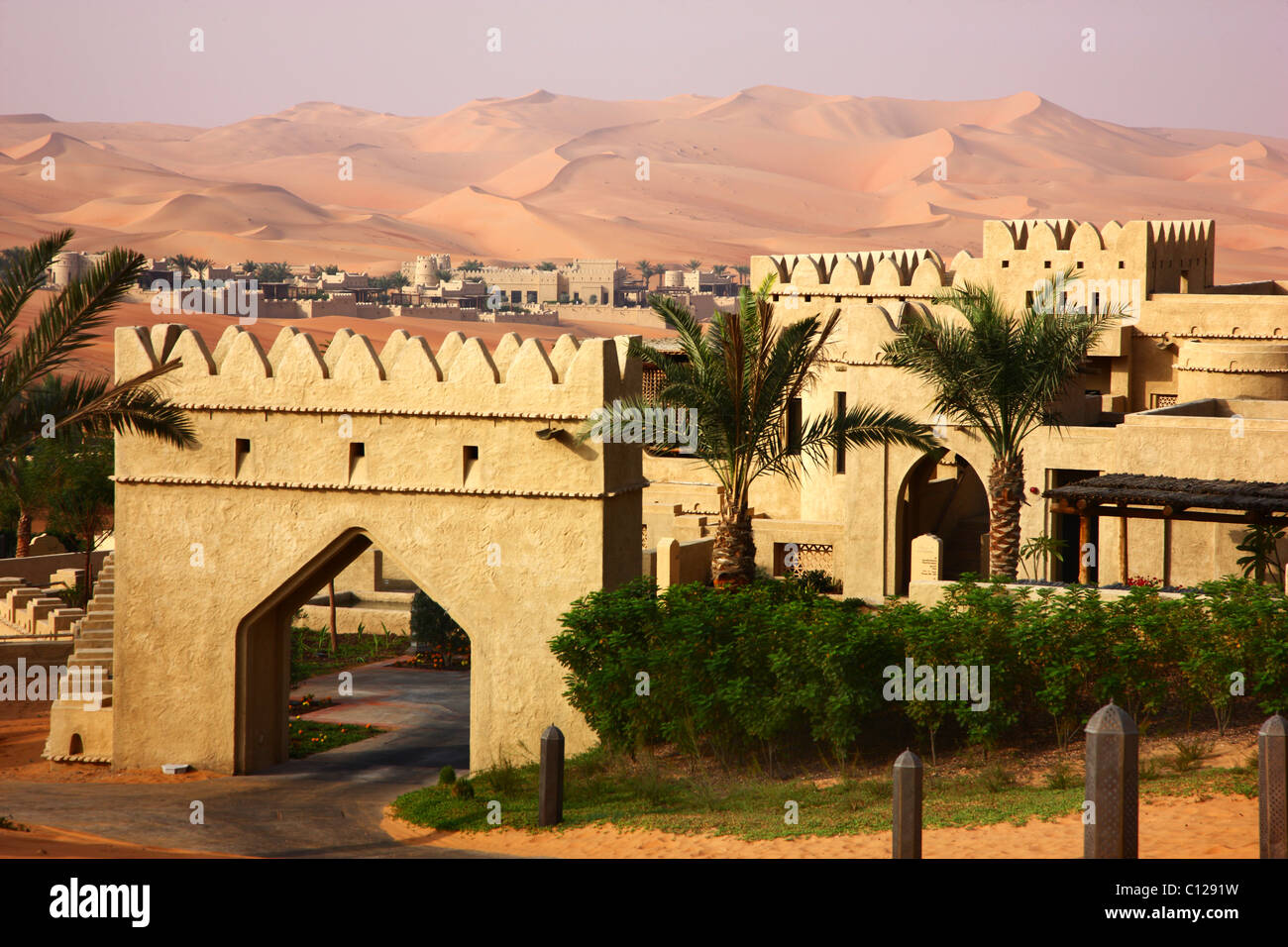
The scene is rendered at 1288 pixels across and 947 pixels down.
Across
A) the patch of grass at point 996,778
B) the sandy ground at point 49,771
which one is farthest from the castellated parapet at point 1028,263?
the patch of grass at point 996,778

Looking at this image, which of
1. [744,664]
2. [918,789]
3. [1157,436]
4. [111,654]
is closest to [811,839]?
[918,789]

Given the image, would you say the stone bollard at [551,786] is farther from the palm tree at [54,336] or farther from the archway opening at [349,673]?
the palm tree at [54,336]

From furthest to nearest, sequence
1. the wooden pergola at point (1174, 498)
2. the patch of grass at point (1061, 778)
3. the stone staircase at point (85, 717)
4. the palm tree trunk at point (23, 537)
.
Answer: the palm tree trunk at point (23, 537) → the wooden pergola at point (1174, 498) → the stone staircase at point (85, 717) → the patch of grass at point (1061, 778)

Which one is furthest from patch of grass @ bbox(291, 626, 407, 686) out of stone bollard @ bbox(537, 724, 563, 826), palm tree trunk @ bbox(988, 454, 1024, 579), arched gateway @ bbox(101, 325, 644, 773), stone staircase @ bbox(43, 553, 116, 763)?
stone bollard @ bbox(537, 724, 563, 826)

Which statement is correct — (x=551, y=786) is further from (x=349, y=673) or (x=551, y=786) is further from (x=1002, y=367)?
(x=349, y=673)

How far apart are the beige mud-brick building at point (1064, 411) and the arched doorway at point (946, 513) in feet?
0.15

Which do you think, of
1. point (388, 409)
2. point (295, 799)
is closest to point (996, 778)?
point (295, 799)

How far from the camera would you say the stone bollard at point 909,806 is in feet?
35.0

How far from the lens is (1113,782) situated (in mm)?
9312

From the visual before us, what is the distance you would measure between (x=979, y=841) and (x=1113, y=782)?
9.24 ft

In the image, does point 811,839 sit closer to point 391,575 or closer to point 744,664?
point 744,664

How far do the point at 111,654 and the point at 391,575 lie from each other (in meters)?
14.0
